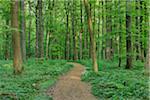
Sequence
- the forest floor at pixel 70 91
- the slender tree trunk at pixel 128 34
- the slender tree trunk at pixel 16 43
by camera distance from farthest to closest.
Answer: the slender tree trunk at pixel 128 34 < the slender tree trunk at pixel 16 43 < the forest floor at pixel 70 91

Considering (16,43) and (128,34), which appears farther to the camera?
(128,34)

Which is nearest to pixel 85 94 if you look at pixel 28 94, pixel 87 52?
pixel 28 94

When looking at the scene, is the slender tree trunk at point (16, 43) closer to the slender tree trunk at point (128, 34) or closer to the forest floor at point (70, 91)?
the forest floor at point (70, 91)

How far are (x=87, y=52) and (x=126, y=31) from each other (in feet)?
77.9

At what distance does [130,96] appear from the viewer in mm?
10516

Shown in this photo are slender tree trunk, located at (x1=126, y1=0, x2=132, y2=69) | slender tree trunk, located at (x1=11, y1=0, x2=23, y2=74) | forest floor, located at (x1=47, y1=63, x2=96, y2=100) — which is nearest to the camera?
forest floor, located at (x1=47, y1=63, x2=96, y2=100)

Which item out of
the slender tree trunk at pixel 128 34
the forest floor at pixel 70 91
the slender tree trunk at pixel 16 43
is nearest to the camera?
the forest floor at pixel 70 91

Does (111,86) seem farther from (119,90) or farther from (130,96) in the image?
(130,96)

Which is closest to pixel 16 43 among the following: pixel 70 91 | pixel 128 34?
pixel 70 91

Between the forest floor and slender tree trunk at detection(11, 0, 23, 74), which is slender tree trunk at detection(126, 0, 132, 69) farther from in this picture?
slender tree trunk at detection(11, 0, 23, 74)

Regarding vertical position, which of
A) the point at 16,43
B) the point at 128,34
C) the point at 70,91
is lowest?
the point at 70,91

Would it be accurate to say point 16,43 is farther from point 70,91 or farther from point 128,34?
point 128,34

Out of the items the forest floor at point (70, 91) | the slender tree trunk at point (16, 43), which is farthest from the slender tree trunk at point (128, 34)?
the slender tree trunk at point (16, 43)

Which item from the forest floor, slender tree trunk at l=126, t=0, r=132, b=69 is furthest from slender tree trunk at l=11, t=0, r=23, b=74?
slender tree trunk at l=126, t=0, r=132, b=69
